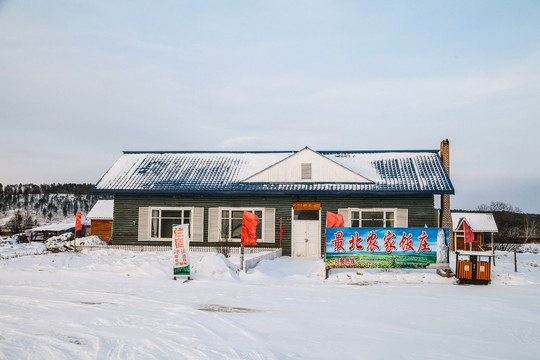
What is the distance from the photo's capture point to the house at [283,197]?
835 inches

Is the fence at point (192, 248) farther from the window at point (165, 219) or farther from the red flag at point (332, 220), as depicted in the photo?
the red flag at point (332, 220)

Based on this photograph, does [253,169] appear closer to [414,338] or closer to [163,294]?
[163,294]

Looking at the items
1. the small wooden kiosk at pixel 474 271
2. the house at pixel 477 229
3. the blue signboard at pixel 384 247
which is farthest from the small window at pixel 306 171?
the house at pixel 477 229

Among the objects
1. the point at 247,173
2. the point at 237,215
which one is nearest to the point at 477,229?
the point at 247,173

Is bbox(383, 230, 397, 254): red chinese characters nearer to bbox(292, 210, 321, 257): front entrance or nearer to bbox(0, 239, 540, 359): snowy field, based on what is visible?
bbox(0, 239, 540, 359): snowy field

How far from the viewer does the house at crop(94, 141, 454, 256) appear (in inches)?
835

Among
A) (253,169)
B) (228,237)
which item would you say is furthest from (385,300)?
(253,169)

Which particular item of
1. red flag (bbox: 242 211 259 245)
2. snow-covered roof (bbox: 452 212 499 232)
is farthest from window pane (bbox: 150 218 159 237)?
snow-covered roof (bbox: 452 212 499 232)

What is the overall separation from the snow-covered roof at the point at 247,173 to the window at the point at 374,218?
46.1 inches

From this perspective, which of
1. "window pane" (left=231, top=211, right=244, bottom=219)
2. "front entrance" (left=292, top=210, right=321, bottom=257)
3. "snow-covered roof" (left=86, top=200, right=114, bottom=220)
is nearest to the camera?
"front entrance" (left=292, top=210, right=321, bottom=257)

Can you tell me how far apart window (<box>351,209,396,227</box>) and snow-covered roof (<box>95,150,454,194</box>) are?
1172 millimetres

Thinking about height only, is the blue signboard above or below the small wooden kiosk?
above

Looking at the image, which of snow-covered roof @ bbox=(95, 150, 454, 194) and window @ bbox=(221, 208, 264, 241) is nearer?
snow-covered roof @ bbox=(95, 150, 454, 194)

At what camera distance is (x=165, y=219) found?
74.7ft
